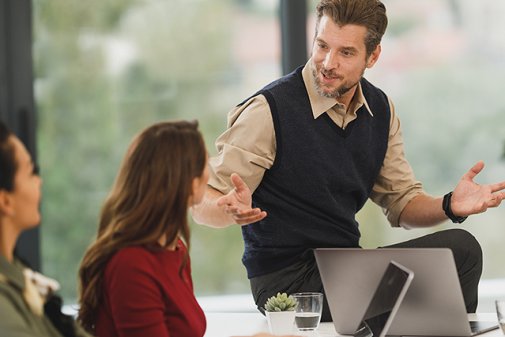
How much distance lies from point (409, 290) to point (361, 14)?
1.07 metres

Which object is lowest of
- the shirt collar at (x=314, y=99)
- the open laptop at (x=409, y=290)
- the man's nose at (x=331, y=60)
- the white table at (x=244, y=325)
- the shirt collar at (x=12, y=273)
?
the white table at (x=244, y=325)

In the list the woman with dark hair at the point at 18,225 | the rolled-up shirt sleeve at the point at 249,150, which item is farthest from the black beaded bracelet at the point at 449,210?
the woman with dark hair at the point at 18,225

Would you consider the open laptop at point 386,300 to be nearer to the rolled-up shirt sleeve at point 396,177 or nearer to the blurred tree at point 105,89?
the rolled-up shirt sleeve at point 396,177

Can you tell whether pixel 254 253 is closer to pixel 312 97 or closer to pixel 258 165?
pixel 258 165

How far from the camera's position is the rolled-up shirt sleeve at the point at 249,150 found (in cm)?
303

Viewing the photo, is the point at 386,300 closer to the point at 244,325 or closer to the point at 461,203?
the point at 244,325

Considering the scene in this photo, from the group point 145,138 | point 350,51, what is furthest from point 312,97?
point 145,138

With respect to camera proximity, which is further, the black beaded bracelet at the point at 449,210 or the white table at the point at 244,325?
the black beaded bracelet at the point at 449,210

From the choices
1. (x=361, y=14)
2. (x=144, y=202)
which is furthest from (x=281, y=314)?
(x=361, y=14)

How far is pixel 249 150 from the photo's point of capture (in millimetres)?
3039

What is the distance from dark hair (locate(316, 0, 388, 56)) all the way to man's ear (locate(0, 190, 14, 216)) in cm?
163

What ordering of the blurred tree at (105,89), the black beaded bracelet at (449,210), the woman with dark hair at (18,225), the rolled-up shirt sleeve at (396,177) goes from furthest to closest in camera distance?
the blurred tree at (105,89) → the rolled-up shirt sleeve at (396,177) → the black beaded bracelet at (449,210) → the woman with dark hair at (18,225)

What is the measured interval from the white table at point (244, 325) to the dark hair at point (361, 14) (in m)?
0.92

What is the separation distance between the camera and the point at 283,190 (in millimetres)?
3098
